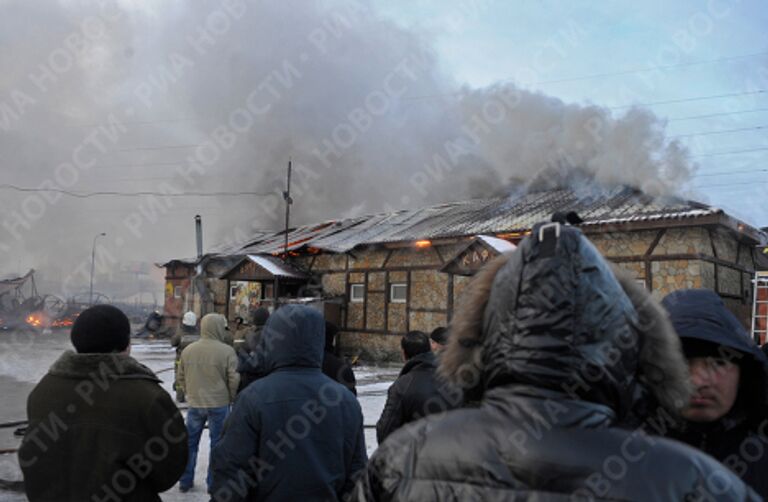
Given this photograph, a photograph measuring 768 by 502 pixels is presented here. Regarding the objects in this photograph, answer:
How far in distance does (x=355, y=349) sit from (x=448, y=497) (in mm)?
18232

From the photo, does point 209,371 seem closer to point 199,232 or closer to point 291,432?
point 291,432

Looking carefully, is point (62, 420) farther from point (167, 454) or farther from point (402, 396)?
point (402, 396)

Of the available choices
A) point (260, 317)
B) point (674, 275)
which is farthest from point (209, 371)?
point (674, 275)

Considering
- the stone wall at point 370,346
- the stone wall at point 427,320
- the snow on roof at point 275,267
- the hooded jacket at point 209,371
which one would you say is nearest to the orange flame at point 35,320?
the snow on roof at point 275,267

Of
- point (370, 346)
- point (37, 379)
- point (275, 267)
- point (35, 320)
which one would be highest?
point (275, 267)

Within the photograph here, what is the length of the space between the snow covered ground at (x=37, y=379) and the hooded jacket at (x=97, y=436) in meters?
2.88

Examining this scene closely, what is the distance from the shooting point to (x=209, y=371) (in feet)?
18.7

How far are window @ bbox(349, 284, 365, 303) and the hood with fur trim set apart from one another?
1828 centimetres

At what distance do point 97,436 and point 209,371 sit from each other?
3095mm

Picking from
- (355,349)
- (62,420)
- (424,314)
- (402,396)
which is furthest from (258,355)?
(355,349)

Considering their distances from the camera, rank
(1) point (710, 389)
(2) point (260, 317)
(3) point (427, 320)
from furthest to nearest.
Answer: (3) point (427, 320)
(2) point (260, 317)
(1) point (710, 389)

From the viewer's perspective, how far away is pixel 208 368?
571cm

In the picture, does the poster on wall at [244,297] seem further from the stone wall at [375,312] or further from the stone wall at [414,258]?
the stone wall at [414,258]

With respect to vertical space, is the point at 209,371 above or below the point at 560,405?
below
